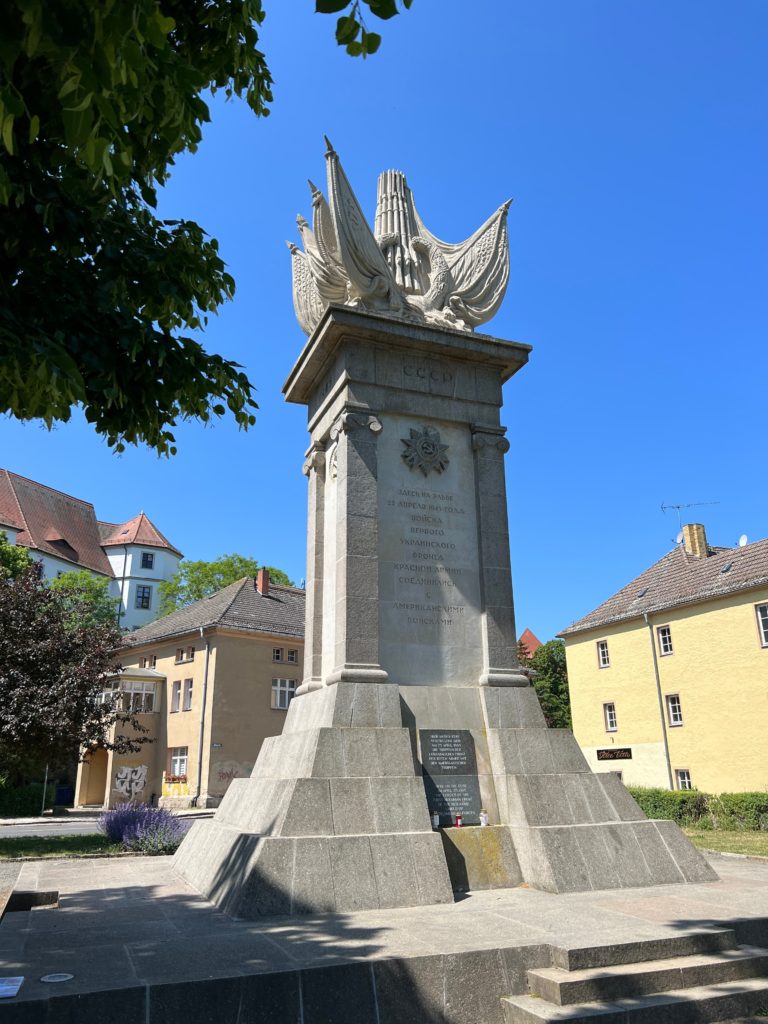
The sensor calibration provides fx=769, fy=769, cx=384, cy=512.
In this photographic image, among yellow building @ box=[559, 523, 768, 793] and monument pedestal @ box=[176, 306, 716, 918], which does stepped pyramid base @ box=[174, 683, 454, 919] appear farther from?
yellow building @ box=[559, 523, 768, 793]

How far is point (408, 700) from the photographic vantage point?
9.63 m

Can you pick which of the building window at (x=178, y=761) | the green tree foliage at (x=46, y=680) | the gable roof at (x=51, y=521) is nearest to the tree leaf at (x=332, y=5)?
the green tree foliage at (x=46, y=680)

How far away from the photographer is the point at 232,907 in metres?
6.98

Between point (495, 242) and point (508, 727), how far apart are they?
787 cm

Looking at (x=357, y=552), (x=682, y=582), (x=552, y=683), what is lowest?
(x=357, y=552)

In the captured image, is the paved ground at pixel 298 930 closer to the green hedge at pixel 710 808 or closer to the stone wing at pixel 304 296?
the stone wing at pixel 304 296

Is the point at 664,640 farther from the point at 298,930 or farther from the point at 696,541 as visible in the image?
the point at 298,930

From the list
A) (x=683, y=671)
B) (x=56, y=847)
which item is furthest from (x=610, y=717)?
(x=56, y=847)

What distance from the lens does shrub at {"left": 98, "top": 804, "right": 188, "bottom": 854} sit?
42.7 feet

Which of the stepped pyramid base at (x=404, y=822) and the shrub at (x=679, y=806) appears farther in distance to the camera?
the shrub at (x=679, y=806)

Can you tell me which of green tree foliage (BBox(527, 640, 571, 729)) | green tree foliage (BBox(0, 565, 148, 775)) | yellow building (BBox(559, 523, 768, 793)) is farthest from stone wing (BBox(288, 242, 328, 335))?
green tree foliage (BBox(527, 640, 571, 729))

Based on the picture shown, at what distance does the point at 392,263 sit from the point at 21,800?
32.6 m

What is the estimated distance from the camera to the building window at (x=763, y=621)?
2758 cm

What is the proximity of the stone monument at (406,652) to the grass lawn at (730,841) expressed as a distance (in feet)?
29.6
